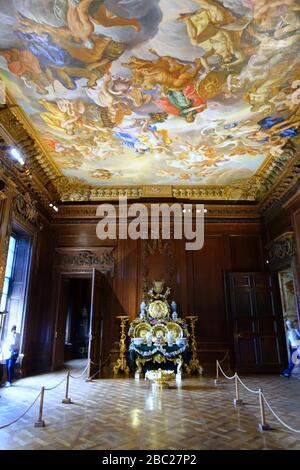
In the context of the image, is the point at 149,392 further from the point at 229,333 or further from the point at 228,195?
the point at 228,195

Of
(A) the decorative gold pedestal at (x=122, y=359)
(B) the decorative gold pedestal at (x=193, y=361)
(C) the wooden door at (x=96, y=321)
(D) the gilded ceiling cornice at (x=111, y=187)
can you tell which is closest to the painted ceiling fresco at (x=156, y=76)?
(D) the gilded ceiling cornice at (x=111, y=187)

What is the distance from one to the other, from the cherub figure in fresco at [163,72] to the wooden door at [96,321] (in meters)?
4.93

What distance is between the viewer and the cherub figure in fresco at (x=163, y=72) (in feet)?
17.5

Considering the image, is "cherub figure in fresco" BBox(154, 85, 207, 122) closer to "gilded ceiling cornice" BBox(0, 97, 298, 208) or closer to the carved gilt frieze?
"gilded ceiling cornice" BBox(0, 97, 298, 208)

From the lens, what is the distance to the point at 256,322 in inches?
352

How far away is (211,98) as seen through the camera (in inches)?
238

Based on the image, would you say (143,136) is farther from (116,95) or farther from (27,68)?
(27,68)

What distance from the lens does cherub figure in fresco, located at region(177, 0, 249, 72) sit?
446 cm

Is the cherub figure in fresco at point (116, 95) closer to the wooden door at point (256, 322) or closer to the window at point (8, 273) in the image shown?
the window at point (8, 273)

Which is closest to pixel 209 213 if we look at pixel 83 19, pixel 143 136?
pixel 143 136

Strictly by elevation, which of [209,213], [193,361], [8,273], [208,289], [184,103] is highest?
[184,103]

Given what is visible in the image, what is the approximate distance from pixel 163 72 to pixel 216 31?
115 cm
